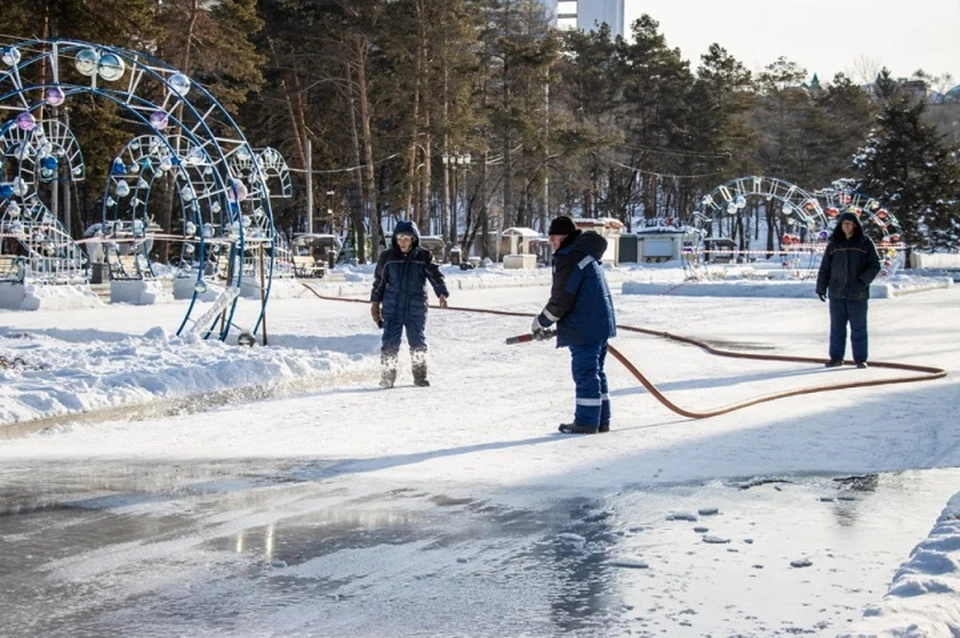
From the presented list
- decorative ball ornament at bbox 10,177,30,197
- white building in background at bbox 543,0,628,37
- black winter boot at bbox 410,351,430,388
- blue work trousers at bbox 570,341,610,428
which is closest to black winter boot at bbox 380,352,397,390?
black winter boot at bbox 410,351,430,388

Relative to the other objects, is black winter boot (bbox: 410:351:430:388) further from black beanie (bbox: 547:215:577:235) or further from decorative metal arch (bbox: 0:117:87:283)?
decorative metal arch (bbox: 0:117:87:283)

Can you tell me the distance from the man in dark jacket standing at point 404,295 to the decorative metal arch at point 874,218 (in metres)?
31.8

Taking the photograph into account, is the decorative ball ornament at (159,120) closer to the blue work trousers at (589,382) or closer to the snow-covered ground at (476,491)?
the snow-covered ground at (476,491)

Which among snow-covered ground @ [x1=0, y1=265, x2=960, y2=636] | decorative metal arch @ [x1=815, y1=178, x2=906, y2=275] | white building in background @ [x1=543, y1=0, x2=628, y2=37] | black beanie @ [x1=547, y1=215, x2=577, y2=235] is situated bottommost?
snow-covered ground @ [x1=0, y1=265, x2=960, y2=636]

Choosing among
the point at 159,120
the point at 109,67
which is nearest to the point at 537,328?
the point at 109,67

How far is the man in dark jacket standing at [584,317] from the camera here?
9.66 meters

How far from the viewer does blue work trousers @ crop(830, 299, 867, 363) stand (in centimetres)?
1441

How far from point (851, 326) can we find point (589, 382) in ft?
19.5

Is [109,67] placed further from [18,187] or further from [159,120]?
[18,187]

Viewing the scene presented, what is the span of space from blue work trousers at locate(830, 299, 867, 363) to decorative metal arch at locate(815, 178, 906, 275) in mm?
28362

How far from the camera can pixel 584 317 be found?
971 centimetres

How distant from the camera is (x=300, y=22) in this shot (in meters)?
54.1

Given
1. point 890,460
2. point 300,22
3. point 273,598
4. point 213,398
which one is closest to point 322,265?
point 300,22

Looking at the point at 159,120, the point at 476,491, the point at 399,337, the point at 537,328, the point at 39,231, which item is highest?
the point at 159,120
